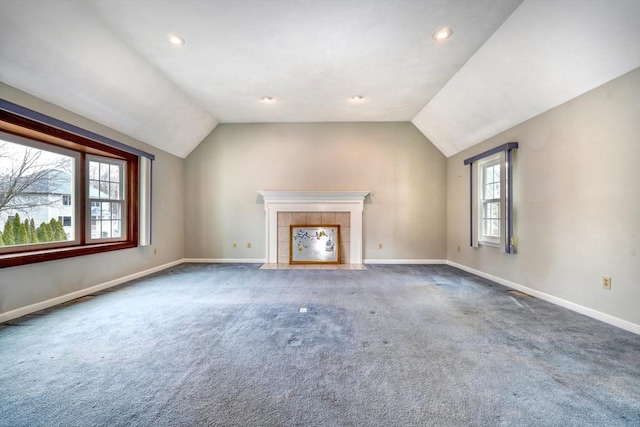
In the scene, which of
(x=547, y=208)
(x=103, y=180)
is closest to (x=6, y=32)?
(x=103, y=180)

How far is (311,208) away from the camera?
5.30 meters

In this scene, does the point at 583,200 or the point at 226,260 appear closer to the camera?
the point at 583,200

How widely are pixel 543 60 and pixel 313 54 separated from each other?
2.44 metres

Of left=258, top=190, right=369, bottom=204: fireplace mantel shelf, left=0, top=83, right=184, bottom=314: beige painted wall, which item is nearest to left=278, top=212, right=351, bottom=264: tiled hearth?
left=258, top=190, right=369, bottom=204: fireplace mantel shelf

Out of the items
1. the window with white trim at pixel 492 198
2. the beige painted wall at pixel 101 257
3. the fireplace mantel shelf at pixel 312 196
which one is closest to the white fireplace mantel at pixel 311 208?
the fireplace mantel shelf at pixel 312 196

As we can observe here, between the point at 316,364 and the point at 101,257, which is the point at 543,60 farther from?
the point at 101,257

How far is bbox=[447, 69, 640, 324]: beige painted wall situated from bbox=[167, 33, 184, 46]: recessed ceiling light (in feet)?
14.2

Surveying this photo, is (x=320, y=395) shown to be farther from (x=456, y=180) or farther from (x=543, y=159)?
(x=456, y=180)

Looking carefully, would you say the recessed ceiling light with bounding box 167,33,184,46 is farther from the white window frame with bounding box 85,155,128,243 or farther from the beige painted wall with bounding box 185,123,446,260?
the beige painted wall with bounding box 185,123,446,260

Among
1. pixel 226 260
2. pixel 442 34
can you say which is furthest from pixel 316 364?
pixel 226 260

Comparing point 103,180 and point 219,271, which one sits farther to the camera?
point 219,271

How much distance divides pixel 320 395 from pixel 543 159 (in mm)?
3622

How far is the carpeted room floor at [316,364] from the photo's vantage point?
1.29m

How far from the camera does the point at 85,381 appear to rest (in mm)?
1525
